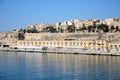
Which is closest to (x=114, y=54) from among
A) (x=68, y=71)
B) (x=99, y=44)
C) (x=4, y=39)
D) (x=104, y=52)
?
(x=104, y=52)

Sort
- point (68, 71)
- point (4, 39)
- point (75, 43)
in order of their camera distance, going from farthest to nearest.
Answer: point (4, 39) → point (75, 43) → point (68, 71)

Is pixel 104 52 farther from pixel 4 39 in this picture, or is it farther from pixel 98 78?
pixel 4 39

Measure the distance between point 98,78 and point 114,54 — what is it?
1359 centimetres

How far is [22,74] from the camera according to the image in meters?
16.1

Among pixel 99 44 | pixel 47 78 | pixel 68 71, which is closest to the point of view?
pixel 47 78

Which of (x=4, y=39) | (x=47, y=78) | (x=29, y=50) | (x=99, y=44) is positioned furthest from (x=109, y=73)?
(x=4, y=39)

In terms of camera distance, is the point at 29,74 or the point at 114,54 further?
the point at 114,54

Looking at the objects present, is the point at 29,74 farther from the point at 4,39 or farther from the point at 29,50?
the point at 4,39

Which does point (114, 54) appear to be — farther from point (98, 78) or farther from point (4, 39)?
point (4, 39)

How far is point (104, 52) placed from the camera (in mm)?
29875

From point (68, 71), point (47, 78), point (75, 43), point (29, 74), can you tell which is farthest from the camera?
point (75, 43)

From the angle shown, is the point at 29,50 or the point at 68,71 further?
the point at 29,50

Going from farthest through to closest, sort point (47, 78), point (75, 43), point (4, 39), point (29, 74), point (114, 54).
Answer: point (4, 39) < point (75, 43) < point (114, 54) < point (29, 74) < point (47, 78)

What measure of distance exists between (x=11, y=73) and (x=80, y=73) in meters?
2.77
